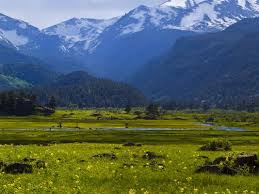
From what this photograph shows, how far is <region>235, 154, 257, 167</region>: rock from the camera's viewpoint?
3133cm

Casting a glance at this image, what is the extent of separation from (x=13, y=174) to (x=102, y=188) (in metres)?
7.24

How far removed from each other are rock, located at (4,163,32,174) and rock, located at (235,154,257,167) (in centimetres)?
1272

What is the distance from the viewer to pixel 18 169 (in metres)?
30.6

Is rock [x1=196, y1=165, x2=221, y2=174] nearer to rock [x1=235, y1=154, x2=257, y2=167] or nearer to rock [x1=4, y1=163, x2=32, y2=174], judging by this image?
rock [x1=235, y1=154, x2=257, y2=167]

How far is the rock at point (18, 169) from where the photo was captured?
3031 centimetres

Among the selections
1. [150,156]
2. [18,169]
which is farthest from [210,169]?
[18,169]

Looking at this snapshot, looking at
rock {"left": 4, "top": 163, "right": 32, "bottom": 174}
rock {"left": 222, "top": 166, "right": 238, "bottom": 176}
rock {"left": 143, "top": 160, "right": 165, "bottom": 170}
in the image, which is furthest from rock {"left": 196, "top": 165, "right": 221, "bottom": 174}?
rock {"left": 4, "top": 163, "right": 32, "bottom": 174}

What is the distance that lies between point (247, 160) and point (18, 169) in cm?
1392

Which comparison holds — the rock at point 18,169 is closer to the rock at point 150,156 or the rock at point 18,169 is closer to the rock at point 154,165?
Answer: the rock at point 154,165

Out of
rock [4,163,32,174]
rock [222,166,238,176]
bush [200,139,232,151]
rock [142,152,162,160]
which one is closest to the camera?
rock [222,166,238,176]

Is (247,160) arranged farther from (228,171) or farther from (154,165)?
(154,165)

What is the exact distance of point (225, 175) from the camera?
28953mm

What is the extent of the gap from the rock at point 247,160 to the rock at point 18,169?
12715 millimetres

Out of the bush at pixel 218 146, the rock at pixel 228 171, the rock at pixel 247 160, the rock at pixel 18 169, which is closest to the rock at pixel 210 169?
the rock at pixel 228 171
